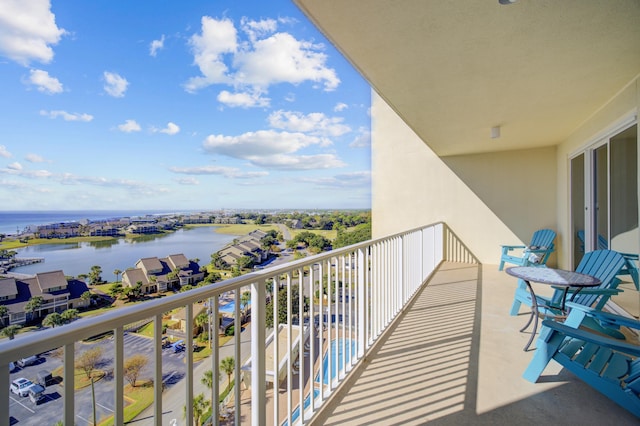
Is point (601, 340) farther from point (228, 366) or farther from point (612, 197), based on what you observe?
point (612, 197)

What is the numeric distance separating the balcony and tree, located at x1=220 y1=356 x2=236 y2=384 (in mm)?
29

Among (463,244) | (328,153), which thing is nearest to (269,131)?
(328,153)

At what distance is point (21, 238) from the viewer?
294 centimetres

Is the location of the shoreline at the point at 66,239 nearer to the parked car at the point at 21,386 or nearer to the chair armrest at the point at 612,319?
the parked car at the point at 21,386

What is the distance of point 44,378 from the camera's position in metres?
0.79

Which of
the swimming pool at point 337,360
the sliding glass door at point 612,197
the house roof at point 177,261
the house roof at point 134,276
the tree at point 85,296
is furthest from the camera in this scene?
the sliding glass door at point 612,197

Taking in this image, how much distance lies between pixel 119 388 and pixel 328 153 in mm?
26732

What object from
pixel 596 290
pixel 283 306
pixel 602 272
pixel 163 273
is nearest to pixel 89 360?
pixel 283 306

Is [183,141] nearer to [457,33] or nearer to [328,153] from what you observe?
[328,153]

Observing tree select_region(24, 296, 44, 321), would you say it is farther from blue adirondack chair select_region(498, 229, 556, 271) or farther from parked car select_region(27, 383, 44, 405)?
blue adirondack chair select_region(498, 229, 556, 271)

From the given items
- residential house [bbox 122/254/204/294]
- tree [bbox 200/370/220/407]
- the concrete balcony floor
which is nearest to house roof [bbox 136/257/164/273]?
residential house [bbox 122/254/204/294]

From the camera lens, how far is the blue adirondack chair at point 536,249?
5504 millimetres

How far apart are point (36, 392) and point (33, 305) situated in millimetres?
A: 1341

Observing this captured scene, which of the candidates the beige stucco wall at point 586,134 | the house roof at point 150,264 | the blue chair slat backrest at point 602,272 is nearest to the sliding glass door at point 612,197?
the beige stucco wall at point 586,134
